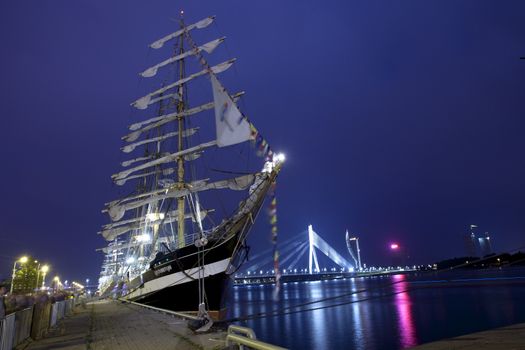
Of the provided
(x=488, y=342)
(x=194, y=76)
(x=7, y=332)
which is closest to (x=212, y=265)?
(x=7, y=332)

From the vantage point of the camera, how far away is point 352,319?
142 ft

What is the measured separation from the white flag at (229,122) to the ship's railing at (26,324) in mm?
9958

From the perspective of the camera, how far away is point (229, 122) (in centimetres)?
1797

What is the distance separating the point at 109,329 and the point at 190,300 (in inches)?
382

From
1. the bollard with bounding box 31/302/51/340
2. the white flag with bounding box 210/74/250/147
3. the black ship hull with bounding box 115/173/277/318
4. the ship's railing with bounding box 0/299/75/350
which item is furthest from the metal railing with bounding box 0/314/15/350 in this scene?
the black ship hull with bounding box 115/173/277/318

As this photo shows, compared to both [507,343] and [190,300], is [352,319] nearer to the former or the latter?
[190,300]

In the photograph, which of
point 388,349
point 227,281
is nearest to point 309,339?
point 388,349

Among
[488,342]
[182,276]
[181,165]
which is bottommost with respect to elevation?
[488,342]

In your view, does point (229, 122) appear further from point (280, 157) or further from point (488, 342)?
point (488, 342)

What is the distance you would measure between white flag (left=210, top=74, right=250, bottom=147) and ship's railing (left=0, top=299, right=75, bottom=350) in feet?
32.7

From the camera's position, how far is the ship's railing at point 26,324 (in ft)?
29.0

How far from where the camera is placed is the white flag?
17984 millimetres

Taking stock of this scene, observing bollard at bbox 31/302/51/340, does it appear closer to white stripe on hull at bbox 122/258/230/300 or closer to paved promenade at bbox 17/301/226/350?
paved promenade at bbox 17/301/226/350

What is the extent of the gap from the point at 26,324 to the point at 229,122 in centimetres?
1120
